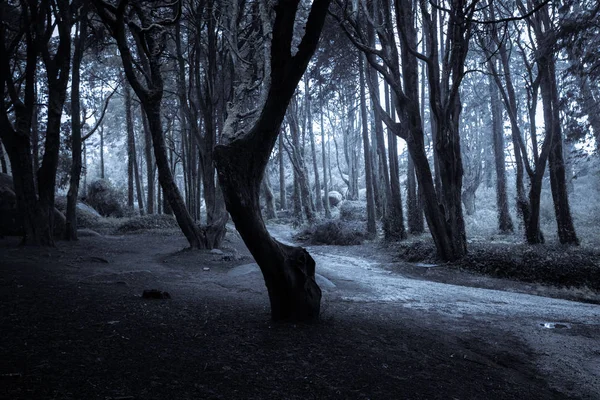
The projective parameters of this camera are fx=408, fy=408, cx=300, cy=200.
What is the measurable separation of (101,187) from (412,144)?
2059 centimetres

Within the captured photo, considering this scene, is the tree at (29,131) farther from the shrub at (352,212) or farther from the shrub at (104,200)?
the shrub at (352,212)

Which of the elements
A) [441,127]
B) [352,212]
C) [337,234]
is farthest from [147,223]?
[441,127]

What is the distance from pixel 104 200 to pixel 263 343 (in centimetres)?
2379

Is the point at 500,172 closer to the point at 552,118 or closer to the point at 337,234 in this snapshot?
the point at 552,118

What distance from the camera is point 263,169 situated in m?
3.75

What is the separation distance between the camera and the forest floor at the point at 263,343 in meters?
2.52

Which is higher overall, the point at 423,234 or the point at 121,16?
the point at 121,16

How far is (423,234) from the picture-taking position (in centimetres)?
1578

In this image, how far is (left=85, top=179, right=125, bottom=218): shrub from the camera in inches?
952

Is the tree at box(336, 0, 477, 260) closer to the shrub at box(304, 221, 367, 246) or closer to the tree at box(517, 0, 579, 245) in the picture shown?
the tree at box(517, 0, 579, 245)

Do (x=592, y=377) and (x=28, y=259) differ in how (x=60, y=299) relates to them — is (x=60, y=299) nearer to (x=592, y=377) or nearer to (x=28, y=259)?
(x=28, y=259)

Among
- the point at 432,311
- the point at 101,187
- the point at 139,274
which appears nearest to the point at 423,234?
the point at 432,311

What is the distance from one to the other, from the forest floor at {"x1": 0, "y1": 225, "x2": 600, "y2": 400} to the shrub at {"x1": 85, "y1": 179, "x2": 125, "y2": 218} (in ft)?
62.0

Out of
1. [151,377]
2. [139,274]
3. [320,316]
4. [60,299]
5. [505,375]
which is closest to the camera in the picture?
[151,377]
